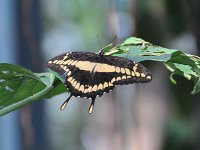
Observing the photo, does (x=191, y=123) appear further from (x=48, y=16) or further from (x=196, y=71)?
(x=48, y=16)

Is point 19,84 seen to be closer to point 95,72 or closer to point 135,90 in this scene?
point 95,72

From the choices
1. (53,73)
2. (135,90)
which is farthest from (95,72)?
(135,90)

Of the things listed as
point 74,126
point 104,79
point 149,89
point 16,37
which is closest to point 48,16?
point 74,126

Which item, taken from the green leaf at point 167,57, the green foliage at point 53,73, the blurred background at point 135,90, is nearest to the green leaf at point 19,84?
the green foliage at point 53,73

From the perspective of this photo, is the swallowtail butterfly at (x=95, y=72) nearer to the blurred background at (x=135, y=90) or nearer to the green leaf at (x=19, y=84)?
the green leaf at (x=19, y=84)

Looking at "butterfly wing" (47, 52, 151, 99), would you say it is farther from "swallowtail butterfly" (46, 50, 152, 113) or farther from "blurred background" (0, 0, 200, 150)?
"blurred background" (0, 0, 200, 150)

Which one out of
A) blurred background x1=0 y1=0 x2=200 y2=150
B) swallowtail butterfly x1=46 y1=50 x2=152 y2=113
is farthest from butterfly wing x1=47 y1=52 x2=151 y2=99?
blurred background x1=0 y1=0 x2=200 y2=150
